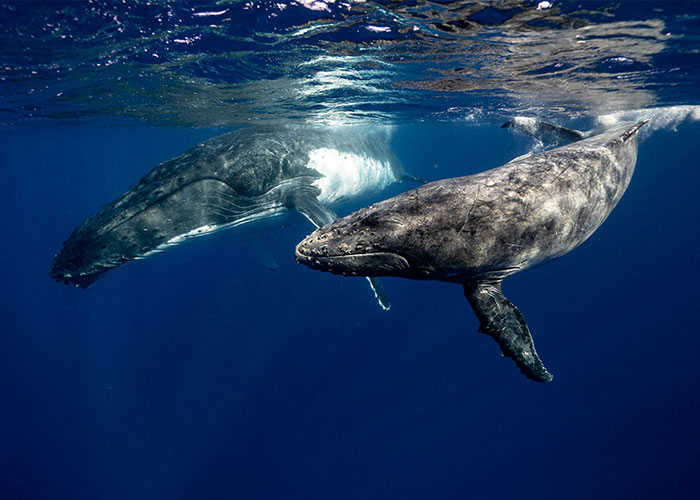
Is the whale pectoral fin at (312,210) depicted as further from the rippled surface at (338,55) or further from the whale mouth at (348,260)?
the rippled surface at (338,55)

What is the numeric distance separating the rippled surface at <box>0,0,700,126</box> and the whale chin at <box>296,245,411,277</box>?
22.5ft

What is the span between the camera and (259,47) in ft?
34.4

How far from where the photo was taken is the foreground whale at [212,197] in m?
5.85

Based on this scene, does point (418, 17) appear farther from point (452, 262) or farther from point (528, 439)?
point (528, 439)

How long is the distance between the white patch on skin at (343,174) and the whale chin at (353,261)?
6139 mm

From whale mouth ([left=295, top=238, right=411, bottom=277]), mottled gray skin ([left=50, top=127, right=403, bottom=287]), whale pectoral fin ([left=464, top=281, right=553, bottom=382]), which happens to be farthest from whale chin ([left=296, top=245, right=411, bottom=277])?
mottled gray skin ([left=50, top=127, right=403, bottom=287])

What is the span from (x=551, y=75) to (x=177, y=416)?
28.7 meters

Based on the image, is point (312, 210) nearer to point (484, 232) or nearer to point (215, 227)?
point (215, 227)

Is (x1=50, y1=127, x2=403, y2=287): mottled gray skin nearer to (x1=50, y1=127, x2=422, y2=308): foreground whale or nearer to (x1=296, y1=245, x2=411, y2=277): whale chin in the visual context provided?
(x1=50, y1=127, x2=422, y2=308): foreground whale

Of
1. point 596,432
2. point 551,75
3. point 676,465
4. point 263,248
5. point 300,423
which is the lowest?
point 676,465

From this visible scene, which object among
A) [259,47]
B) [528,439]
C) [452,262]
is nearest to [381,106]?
[259,47]

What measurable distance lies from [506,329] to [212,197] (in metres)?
5.64

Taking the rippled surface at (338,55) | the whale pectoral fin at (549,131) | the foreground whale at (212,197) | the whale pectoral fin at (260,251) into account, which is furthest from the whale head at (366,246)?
the whale pectoral fin at (260,251)

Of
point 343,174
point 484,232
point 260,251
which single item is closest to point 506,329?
point 484,232
